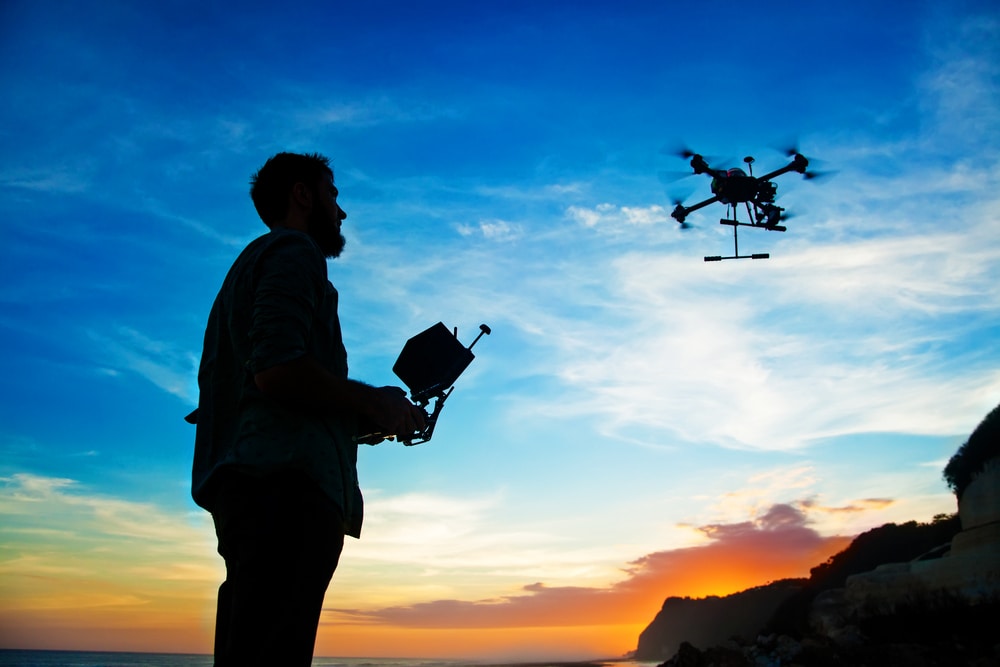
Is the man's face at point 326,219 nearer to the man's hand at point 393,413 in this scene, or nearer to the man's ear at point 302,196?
the man's ear at point 302,196

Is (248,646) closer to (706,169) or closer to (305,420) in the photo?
(305,420)

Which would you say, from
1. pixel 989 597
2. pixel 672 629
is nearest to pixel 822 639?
pixel 989 597

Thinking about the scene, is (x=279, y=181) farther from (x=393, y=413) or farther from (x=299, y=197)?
(x=393, y=413)

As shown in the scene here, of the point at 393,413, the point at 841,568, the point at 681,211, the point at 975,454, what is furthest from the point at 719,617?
the point at 393,413

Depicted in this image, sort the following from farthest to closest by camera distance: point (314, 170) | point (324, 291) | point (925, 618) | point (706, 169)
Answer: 1. point (925, 618)
2. point (706, 169)
3. point (314, 170)
4. point (324, 291)

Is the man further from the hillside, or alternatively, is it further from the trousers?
the hillside

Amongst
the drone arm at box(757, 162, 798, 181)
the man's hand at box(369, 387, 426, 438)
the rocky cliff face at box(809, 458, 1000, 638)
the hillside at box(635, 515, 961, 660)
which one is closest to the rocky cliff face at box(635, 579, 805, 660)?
the hillside at box(635, 515, 961, 660)
